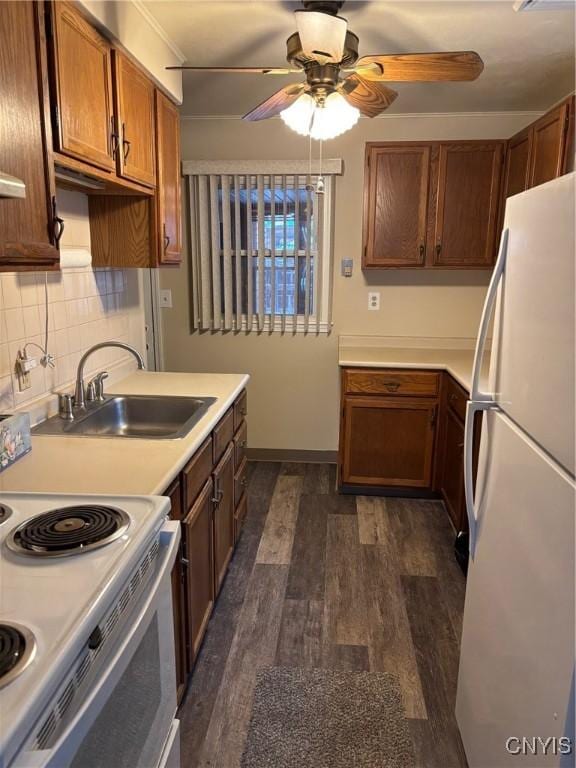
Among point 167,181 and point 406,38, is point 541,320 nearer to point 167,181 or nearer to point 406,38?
point 406,38

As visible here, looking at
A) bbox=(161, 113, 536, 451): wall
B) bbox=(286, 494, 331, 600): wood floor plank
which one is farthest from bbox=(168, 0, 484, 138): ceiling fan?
bbox=(286, 494, 331, 600): wood floor plank

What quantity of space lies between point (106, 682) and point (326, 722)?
121 centimetres

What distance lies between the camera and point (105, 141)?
6.09 feet

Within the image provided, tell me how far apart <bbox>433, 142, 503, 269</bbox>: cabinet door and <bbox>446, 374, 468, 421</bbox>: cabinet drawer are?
2.76ft

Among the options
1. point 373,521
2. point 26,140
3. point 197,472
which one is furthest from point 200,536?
point 373,521

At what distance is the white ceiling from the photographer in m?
2.03

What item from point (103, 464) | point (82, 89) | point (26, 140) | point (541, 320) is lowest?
point (103, 464)

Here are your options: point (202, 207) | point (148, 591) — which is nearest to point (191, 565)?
point (148, 591)

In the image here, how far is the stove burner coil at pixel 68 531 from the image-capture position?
1.03 meters

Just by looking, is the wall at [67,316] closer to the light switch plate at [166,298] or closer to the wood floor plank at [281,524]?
the light switch plate at [166,298]

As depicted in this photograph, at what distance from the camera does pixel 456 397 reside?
9.75 feet

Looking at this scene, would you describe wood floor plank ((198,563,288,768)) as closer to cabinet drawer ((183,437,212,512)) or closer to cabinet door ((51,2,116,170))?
cabinet drawer ((183,437,212,512))

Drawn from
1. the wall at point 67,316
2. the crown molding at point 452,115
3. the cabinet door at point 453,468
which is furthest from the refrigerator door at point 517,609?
the crown molding at point 452,115

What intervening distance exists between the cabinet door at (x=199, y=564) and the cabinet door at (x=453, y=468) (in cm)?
142
